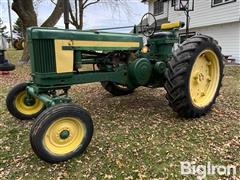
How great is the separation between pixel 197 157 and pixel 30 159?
1943mm

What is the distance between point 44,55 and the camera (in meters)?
3.31

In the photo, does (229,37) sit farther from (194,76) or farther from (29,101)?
(29,101)

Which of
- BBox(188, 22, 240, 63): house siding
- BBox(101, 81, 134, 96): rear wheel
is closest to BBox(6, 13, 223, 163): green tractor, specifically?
BBox(101, 81, 134, 96): rear wheel

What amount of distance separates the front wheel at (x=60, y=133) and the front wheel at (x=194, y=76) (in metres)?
1.48

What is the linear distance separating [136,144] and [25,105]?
2.03m

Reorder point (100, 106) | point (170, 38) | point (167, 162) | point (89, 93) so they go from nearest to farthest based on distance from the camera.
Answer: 1. point (167, 162)
2. point (170, 38)
3. point (100, 106)
4. point (89, 93)

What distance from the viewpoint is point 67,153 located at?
3.05 m

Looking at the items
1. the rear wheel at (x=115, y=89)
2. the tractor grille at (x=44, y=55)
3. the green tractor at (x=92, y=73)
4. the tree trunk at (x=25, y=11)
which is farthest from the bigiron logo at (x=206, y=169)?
the tree trunk at (x=25, y=11)

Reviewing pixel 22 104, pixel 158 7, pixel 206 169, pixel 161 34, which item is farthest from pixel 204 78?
pixel 158 7

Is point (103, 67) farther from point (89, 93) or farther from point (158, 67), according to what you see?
point (89, 93)

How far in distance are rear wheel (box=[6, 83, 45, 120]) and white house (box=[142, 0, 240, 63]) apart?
1050 centimetres

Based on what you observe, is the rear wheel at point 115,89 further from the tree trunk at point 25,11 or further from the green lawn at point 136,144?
the tree trunk at point 25,11

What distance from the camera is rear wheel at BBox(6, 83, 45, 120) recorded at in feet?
13.9

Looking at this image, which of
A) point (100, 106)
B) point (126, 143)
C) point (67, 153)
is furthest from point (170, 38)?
point (67, 153)
